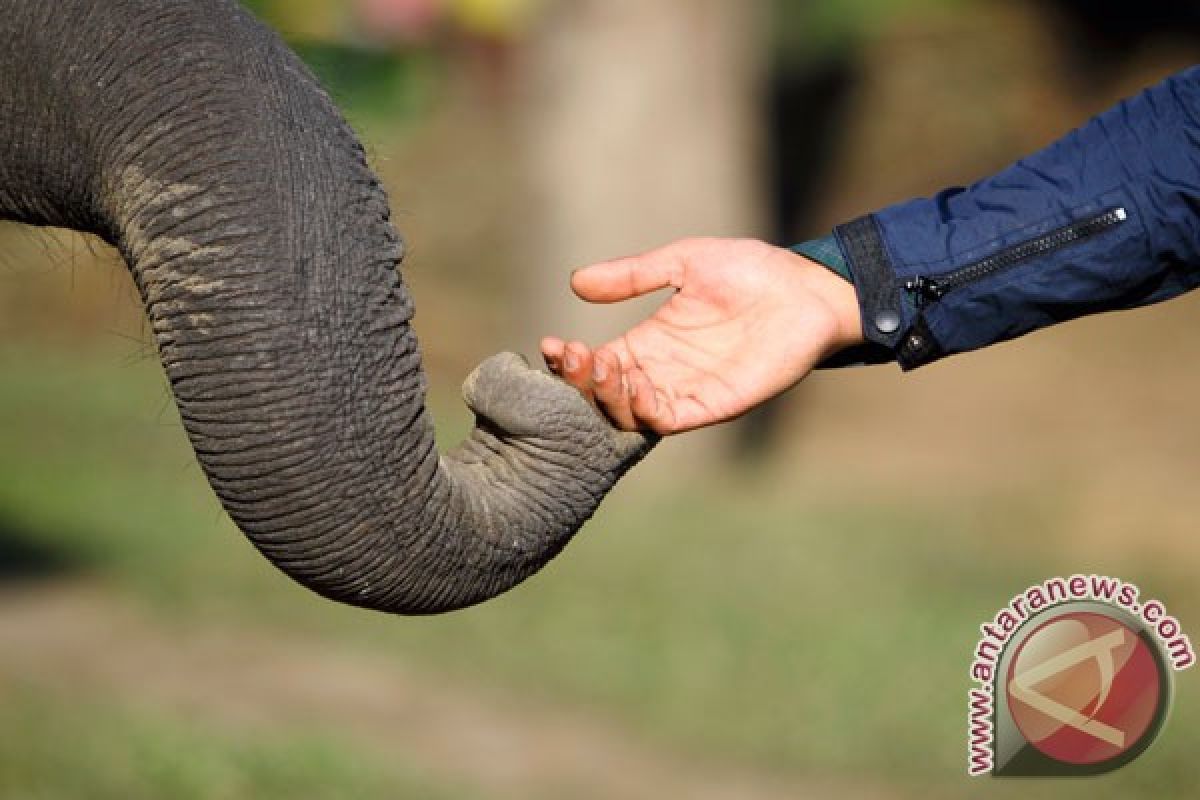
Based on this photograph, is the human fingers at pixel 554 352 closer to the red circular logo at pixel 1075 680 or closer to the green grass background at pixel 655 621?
the red circular logo at pixel 1075 680

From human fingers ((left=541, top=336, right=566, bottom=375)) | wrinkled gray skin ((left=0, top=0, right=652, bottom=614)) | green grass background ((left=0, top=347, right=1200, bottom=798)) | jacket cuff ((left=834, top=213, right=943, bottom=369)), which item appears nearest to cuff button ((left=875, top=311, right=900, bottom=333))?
jacket cuff ((left=834, top=213, right=943, bottom=369))

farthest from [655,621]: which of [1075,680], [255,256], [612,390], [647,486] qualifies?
[255,256]

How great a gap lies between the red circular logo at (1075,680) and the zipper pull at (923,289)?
0.89 metres

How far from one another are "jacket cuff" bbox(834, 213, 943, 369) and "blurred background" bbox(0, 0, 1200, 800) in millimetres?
810

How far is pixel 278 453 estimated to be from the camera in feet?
8.20

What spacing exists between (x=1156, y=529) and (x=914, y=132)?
6.08m

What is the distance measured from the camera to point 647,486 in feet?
31.5

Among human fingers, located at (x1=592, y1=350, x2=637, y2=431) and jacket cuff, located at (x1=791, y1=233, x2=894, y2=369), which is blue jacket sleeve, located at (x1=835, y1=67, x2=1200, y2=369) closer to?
jacket cuff, located at (x1=791, y1=233, x2=894, y2=369)

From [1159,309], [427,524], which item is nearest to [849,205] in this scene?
[1159,309]

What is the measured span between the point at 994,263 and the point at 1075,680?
1.01 meters

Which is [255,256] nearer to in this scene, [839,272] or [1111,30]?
[839,272]

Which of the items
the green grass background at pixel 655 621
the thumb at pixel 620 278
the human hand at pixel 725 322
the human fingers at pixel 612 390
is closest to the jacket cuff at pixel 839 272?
the human hand at pixel 725 322

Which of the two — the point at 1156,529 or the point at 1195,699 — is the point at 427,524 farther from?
the point at 1156,529

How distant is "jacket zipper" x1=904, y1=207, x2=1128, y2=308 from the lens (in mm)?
3172
